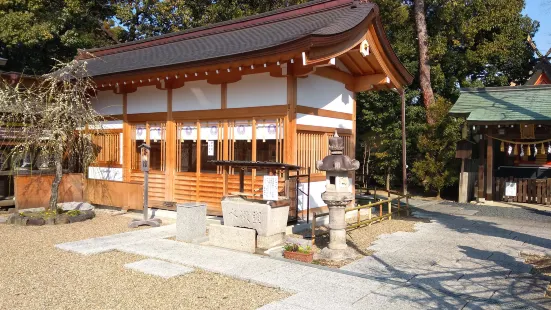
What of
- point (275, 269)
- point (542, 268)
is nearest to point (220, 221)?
point (275, 269)

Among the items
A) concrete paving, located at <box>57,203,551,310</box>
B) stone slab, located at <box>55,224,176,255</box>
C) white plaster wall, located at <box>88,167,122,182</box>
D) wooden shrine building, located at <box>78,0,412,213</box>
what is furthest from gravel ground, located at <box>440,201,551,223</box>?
white plaster wall, located at <box>88,167,122,182</box>

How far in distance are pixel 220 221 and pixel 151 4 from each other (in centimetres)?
1802

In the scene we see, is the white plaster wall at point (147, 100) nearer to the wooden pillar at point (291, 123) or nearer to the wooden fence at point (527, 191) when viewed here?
the wooden pillar at point (291, 123)

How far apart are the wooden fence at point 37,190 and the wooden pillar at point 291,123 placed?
7.03 m

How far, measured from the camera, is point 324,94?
10.9 metres

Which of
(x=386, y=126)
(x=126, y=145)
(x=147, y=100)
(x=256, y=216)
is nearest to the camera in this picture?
(x=256, y=216)

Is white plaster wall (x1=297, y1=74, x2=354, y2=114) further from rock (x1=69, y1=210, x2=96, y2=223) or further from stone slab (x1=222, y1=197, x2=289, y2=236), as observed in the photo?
rock (x1=69, y1=210, x2=96, y2=223)

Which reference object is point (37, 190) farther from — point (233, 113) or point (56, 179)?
point (233, 113)

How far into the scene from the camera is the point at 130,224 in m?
9.77

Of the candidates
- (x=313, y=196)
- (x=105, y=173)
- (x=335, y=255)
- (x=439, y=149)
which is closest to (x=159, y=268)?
(x=335, y=255)

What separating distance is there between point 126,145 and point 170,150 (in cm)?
194

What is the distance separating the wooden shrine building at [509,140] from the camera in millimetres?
15078

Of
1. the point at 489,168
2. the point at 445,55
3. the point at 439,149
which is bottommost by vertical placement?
the point at 489,168

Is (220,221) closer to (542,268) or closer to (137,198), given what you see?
(137,198)
